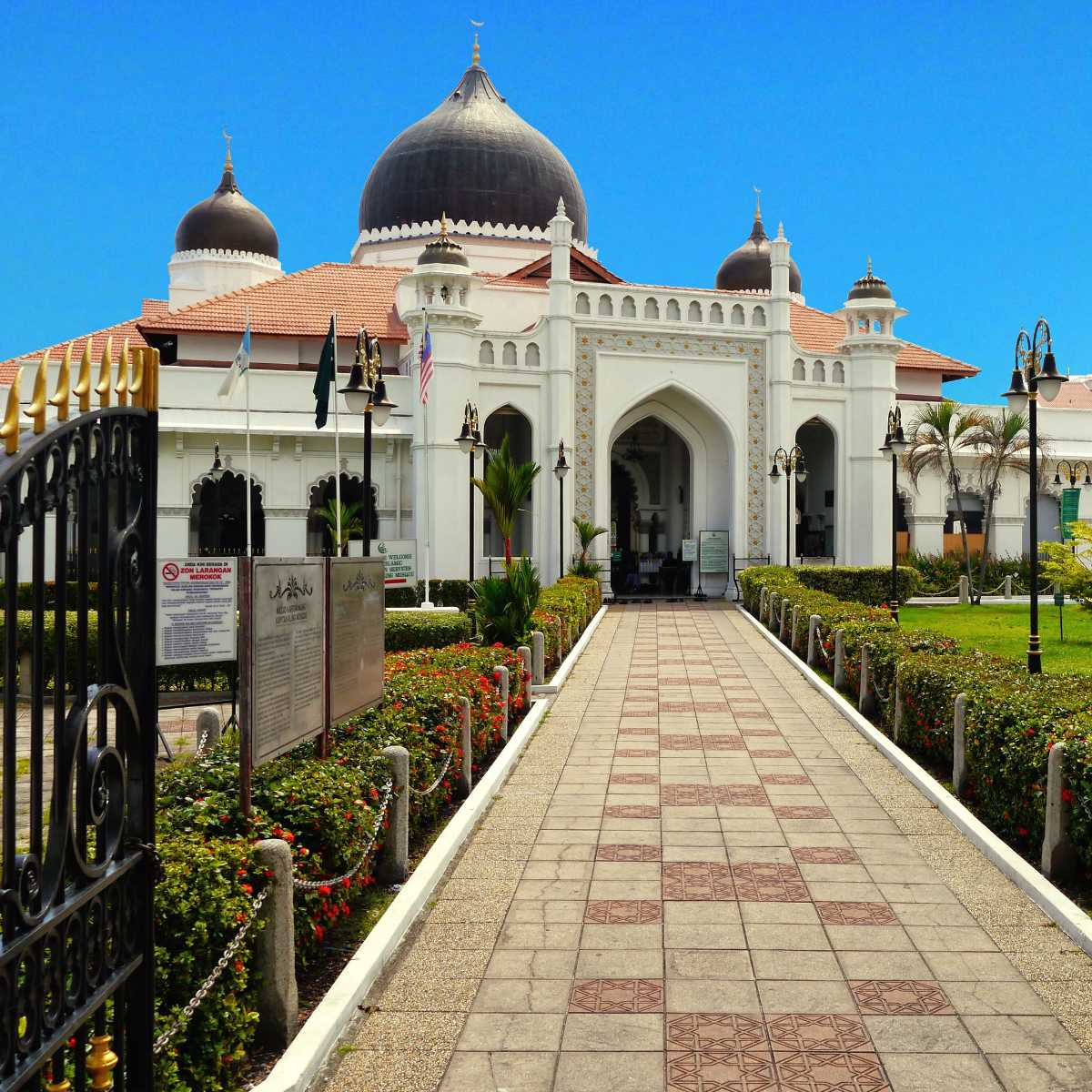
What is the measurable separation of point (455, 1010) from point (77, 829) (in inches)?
105

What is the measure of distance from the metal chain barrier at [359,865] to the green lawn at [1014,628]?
980 centimetres

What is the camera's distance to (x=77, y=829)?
9.66 ft

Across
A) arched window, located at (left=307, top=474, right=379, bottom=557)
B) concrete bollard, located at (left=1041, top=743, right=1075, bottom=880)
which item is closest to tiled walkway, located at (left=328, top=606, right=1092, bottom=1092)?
concrete bollard, located at (left=1041, top=743, right=1075, bottom=880)

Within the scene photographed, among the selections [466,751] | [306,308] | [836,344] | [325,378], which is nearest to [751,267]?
[836,344]

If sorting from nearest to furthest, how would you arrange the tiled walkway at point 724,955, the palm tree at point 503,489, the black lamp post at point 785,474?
the tiled walkway at point 724,955
the palm tree at point 503,489
the black lamp post at point 785,474

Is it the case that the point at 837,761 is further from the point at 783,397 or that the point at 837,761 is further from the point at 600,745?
the point at 783,397

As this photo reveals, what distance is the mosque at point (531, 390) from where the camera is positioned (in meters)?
28.7

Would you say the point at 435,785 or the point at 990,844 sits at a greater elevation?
the point at 435,785

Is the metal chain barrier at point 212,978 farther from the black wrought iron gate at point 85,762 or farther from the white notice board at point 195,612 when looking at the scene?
the white notice board at point 195,612

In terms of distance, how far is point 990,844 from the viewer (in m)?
7.52

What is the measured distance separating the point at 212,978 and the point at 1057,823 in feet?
16.9

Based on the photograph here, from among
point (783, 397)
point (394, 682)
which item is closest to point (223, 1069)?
point (394, 682)

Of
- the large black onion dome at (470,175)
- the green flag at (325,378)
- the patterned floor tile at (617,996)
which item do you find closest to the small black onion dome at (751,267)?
the large black onion dome at (470,175)

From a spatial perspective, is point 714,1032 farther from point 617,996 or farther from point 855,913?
point 855,913
